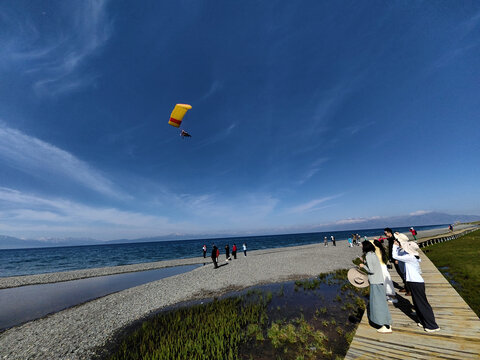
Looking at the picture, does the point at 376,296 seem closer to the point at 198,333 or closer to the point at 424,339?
the point at 424,339

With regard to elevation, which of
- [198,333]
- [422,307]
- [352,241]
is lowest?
[352,241]

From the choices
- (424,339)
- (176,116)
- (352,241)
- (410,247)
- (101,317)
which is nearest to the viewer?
(424,339)

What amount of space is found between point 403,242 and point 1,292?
37267 millimetres

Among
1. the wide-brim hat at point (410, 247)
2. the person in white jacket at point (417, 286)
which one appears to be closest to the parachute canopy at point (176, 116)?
the wide-brim hat at point (410, 247)

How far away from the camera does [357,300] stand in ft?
38.6

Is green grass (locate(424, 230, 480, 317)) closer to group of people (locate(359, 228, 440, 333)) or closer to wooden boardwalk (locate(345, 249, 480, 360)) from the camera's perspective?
wooden boardwalk (locate(345, 249, 480, 360))

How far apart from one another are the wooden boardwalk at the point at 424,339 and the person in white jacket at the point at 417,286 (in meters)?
0.27

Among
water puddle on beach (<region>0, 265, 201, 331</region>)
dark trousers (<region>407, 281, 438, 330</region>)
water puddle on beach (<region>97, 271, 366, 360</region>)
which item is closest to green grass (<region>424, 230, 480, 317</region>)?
water puddle on beach (<region>97, 271, 366, 360</region>)

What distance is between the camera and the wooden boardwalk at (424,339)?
15.9ft

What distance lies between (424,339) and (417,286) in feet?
4.79

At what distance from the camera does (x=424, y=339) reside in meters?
5.41

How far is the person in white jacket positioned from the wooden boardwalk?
27 cm

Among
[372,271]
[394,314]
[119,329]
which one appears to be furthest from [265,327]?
[119,329]

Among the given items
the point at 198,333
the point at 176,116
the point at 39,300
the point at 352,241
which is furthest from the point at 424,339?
the point at 352,241
